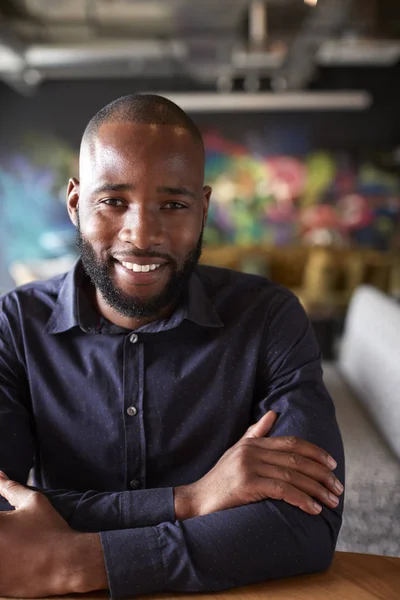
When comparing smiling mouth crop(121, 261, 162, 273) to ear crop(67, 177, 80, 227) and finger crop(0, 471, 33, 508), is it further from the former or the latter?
finger crop(0, 471, 33, 508)

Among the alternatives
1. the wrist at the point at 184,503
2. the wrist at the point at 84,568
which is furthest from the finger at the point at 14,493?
the wrist at the point at 184,503

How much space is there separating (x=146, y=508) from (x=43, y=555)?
20 centimetres

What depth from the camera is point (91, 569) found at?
0.98m

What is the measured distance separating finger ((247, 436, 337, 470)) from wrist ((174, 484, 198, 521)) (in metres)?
0.14

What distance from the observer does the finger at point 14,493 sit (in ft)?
3.59

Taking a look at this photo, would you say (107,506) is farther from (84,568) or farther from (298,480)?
(298,480)

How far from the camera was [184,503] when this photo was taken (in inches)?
44.9

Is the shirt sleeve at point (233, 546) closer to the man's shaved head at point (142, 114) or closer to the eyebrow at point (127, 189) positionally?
the eyebrow at point (127, 189)

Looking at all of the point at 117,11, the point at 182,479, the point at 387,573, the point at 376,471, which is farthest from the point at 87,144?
the point at 117,11

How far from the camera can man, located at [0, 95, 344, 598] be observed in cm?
110

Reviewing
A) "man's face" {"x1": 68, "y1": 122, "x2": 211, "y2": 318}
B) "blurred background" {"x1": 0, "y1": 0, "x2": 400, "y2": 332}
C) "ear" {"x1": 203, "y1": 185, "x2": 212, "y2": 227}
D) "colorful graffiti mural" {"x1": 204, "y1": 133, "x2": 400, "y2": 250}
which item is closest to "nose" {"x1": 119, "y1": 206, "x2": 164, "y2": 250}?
"man's face" {"x1": 68, "y1": 122, "x2": 211, "y2": 318}

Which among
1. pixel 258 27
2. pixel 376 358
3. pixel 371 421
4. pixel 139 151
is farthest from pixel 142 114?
pixel 258 27

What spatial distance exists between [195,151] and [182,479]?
616 mm

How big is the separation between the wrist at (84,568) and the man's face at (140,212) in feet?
1.46
